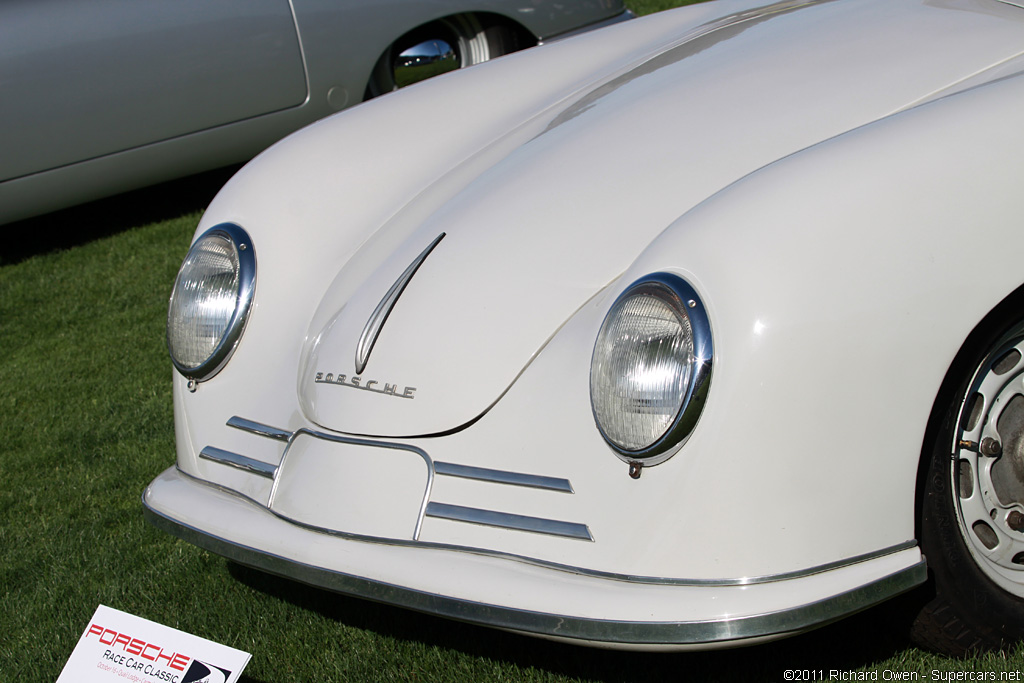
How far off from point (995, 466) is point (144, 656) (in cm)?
145

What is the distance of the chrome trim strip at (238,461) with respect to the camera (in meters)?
1.98

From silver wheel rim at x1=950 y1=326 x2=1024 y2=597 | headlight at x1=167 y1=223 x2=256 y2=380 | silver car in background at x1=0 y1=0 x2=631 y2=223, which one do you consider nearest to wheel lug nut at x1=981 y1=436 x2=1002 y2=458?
silver wheel rim at x1=950 y1=326 x2=1024 y2=597

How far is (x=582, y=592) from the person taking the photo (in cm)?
156

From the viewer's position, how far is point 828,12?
259 cm

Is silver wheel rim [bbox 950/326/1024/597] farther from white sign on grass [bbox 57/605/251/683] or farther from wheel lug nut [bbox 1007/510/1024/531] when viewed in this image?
white sign on grass [bbox 57/605/251/683]

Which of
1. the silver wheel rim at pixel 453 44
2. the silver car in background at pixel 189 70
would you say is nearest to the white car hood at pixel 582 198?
the silver car in background at pixel 189 70

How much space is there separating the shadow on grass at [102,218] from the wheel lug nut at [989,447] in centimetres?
442

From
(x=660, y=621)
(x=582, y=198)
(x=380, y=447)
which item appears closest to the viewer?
(x=660, y=621)

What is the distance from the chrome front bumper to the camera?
4.87 feet

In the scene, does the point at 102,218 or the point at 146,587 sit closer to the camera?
the point at 146,587

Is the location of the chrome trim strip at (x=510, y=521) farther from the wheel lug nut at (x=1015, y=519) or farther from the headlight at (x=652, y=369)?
the wheel lug nut at (x=1015, y=519)

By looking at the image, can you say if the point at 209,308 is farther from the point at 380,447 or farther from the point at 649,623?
the point at 649,623

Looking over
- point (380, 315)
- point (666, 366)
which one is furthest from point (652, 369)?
point (380, 315)

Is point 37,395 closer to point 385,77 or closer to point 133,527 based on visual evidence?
point 133,527
